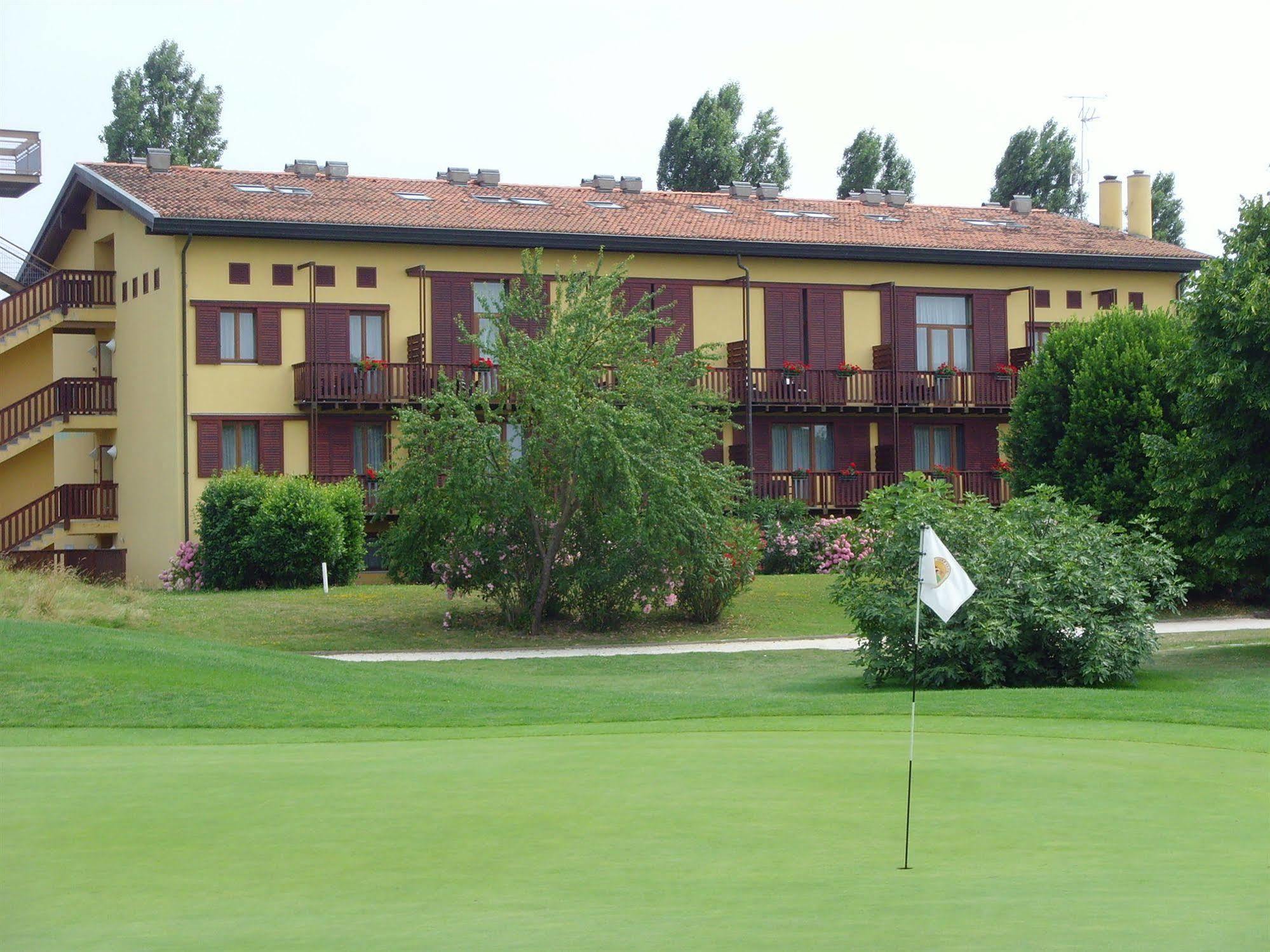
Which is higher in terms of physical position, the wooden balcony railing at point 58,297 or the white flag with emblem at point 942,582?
the wooden balcony railing at point 58,297

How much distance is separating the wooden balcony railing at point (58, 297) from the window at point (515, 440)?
9886 mm

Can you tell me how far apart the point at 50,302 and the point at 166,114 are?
1958 cm

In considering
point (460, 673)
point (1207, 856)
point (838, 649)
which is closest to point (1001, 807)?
point (1207, 856)

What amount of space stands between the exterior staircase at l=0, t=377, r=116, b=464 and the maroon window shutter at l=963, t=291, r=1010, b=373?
67.8 ft

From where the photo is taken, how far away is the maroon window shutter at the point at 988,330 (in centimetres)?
4047

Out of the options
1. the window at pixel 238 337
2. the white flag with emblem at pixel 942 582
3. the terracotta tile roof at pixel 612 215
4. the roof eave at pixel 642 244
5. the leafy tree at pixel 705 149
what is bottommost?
the white flag with emblem at pixel 942 582

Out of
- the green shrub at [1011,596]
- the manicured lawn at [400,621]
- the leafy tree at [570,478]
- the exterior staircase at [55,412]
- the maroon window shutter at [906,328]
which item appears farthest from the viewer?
the maroon window shutter at [906,328]

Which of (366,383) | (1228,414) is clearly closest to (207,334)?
→ (366,383)

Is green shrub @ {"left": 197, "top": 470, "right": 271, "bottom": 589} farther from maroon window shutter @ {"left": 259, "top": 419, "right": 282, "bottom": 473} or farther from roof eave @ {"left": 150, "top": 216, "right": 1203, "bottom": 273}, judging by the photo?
roof eave @ {"left": 150, "top": 216, "right": 1203, "bottom": 273}

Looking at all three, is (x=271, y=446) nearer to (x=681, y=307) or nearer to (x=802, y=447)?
(x=681, y=307)

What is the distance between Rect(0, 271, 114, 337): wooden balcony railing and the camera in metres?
36.2

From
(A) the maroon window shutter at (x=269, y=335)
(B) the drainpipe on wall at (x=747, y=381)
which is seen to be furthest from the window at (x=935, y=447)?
(A) the maroon window shutter at (x=269, y=335)

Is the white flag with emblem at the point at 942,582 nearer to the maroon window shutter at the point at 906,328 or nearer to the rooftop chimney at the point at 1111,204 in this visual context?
the maroon window shutter at the point at 906,328

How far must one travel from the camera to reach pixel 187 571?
31.7 meters
